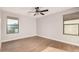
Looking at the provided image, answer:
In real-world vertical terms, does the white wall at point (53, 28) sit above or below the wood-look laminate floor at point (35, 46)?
above

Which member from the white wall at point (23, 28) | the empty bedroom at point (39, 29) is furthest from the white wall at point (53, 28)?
the white wall at point (23, 28)

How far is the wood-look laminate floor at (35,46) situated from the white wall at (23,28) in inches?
3.1

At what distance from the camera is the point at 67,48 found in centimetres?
130

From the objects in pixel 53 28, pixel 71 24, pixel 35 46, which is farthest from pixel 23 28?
pixel 71 24

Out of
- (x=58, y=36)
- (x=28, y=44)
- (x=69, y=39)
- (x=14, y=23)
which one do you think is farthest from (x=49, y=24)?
(x=14, y=23)

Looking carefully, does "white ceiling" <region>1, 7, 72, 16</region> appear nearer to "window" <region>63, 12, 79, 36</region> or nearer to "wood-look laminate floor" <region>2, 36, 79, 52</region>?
"window" <region>63, 12, 79, 36</region>

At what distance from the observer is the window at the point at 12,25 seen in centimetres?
128

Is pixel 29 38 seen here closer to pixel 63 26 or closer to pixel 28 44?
pixel 28 44

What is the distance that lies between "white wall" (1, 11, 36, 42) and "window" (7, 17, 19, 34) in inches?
2.1

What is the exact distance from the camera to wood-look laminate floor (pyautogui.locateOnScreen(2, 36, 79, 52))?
129cm

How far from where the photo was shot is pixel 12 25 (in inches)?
51.7

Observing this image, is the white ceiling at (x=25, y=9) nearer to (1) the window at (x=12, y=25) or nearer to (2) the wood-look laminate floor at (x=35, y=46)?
(1) the window at (x=12, y=25)

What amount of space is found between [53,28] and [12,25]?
0.76m

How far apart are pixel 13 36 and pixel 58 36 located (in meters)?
0.82
